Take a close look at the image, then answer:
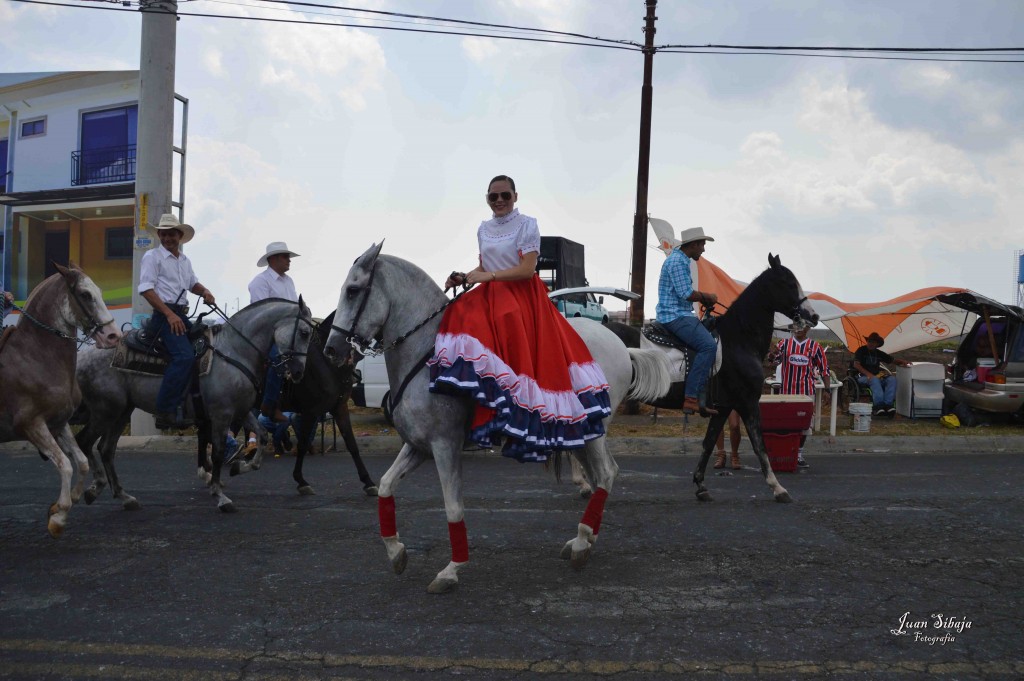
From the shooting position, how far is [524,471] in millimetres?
10031

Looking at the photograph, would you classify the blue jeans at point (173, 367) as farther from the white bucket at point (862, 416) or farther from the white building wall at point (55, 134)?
the white building wall at point (55, 134)

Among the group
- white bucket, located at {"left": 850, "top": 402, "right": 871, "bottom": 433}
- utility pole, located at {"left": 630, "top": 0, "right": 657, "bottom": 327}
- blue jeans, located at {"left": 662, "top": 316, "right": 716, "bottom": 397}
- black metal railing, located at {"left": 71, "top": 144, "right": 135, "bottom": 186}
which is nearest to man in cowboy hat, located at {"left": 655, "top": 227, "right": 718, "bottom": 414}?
blue jeans, located at {"left": 662, "top": 316, "right": 716, "bottom": 397}

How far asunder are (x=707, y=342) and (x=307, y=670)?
5392 millimetres

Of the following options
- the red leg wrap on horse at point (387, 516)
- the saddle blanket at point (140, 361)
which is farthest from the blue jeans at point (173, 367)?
the red leg wrap on horse at point (387, 516)

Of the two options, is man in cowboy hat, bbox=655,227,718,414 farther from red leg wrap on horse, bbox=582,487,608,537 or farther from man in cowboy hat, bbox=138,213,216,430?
man in cowboy hat, bbox=138,213,216,430

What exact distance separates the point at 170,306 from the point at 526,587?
189 inches

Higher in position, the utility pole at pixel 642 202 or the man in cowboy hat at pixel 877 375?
the utility pole at pixel 642 202

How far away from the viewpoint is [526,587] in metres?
5.20

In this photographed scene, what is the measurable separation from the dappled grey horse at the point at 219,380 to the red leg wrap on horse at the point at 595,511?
368cm

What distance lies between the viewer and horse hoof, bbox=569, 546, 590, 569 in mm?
5516

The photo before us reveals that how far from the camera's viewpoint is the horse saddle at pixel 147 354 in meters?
7.90

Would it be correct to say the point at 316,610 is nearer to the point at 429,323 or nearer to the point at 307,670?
the point at 307,670

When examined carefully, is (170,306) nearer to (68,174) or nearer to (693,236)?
(693,236)

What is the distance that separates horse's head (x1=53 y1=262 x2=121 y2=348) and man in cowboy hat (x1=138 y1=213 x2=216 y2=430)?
84 cm
